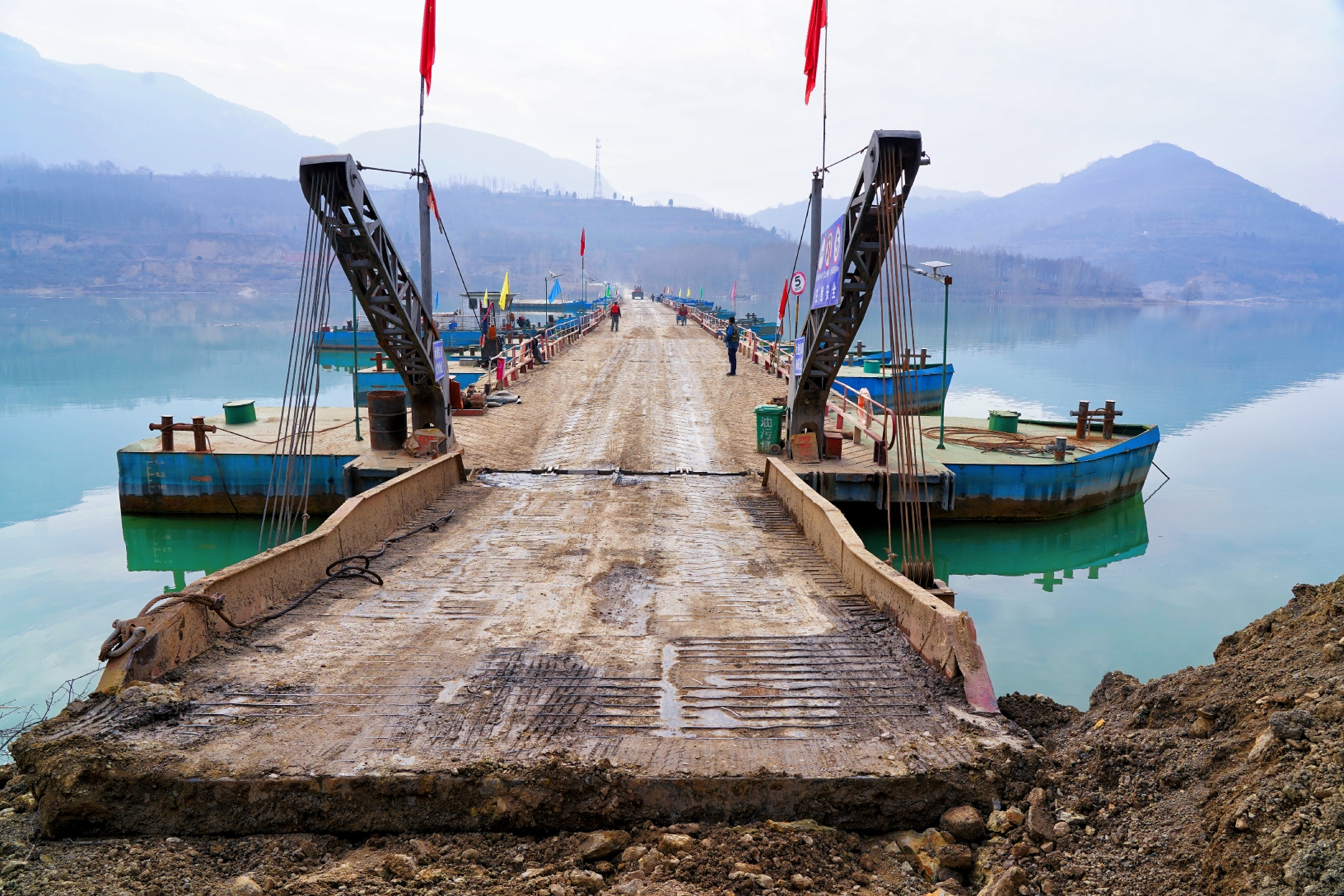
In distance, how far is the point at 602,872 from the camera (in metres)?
4.25

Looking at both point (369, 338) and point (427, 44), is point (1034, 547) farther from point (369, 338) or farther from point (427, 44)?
point (369, 338)

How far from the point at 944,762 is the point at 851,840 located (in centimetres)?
72

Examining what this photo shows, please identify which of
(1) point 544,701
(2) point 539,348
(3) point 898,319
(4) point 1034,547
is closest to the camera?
(1) point 544,701

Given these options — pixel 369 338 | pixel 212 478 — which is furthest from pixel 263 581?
pixel 369 338

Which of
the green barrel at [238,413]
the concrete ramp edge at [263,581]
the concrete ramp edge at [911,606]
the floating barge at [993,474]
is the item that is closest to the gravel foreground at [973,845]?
the concrete ramp edge at [911,606]

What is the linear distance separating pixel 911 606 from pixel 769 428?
30.4 ft

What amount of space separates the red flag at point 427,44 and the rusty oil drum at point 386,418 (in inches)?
219

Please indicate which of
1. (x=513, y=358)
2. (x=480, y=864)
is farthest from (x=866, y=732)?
(x=513, y=358)

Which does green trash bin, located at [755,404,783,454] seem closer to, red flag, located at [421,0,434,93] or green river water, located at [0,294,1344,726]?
green river water, located at [0,294,1344,726]

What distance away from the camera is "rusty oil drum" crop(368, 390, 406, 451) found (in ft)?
49.9

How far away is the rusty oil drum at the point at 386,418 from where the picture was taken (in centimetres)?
1522

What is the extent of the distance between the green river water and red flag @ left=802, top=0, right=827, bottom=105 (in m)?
8.38

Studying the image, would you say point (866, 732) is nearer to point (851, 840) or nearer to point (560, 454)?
point (851, 840)

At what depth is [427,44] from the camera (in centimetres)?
1301
